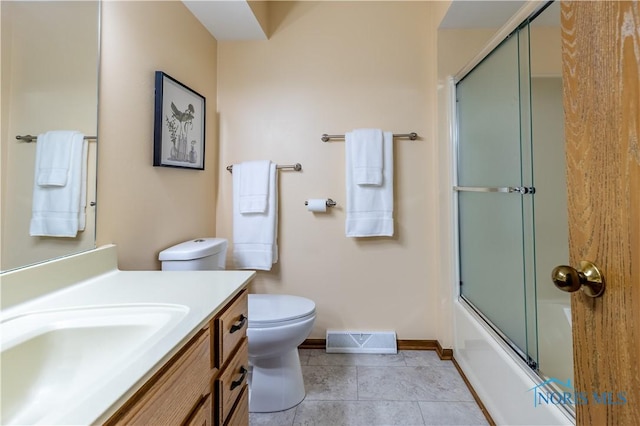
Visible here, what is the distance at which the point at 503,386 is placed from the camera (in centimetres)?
127

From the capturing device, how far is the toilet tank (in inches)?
55.7

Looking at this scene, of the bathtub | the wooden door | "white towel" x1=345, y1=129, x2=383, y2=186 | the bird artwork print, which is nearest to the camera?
the wooden door

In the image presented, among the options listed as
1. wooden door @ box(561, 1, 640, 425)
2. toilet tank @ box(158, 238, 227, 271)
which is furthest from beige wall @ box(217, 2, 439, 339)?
wooden door @ box(561, 1, 640, 425)

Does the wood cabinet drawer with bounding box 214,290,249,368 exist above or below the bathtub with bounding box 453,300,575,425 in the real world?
above

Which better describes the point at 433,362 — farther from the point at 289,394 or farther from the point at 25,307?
the point at 25,307

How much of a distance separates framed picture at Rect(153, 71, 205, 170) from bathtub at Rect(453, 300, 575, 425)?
179 centimetres

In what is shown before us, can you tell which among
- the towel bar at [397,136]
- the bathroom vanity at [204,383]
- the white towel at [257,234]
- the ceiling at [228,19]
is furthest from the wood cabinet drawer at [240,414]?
the ceiling at [228,19]

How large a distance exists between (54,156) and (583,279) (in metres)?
1.37

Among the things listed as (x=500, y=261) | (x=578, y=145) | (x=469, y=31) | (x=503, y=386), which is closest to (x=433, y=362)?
(x=503, y=386)

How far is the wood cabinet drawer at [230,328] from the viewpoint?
2.60 feet

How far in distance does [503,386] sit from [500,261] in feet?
1.90

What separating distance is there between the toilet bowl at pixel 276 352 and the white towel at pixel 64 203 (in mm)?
776

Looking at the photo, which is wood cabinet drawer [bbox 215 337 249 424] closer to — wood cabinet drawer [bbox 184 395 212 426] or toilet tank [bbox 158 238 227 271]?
wood cabinet drawer [bbox 184 395 212 426]

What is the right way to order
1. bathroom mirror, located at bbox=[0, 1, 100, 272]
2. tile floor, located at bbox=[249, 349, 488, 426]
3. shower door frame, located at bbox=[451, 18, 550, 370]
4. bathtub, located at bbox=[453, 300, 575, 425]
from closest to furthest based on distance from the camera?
bathroom mirror, located at bbox=[0, 1, 100, 272] < bathtub, located at bbox=[453, 300, 575, 425] < shower door frame, located at bbox=[451, 18, 550, 370] < tile floor, located at bbox=[249, 349, 488, 426]
